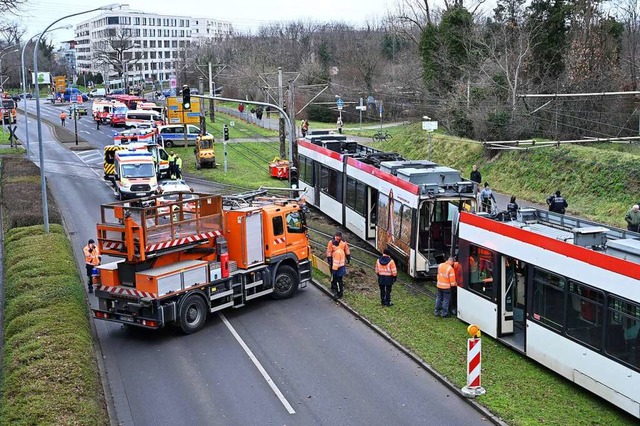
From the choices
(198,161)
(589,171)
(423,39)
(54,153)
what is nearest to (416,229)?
(589,171)

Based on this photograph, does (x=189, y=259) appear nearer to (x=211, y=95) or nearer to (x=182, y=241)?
(x=182, y=241)

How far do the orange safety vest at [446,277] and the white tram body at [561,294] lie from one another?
0.35 metres

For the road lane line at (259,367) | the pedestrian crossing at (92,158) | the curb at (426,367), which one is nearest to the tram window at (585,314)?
the curb at (426,367)

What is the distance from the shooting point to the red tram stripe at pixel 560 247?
12047 millimetres

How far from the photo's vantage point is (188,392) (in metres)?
14.2

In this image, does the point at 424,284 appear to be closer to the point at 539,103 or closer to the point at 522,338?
the point at 522,338

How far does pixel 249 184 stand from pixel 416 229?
20921 millimetres

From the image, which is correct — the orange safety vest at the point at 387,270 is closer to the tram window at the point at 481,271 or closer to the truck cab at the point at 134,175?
the tram window at the point at 481,271

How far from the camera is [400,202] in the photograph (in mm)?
21984

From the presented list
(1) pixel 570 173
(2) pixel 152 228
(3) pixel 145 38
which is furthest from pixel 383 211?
(3) pixel 145 38

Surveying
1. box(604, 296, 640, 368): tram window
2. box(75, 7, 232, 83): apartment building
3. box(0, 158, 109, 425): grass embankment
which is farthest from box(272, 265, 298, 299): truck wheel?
box(75, 7, 232, 83): apartment building

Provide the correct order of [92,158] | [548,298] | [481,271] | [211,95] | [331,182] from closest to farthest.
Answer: [548,298] → [481,271] → [331,182] → [211,95] → [92,158]

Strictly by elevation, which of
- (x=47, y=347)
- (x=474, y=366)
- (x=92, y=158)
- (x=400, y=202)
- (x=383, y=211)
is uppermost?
(x=400, y=202)

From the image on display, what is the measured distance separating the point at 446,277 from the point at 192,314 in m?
6.27
